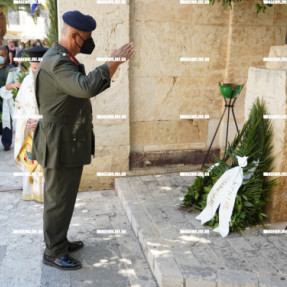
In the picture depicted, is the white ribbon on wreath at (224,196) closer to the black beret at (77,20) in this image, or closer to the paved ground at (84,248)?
the paved ground at (84,248)

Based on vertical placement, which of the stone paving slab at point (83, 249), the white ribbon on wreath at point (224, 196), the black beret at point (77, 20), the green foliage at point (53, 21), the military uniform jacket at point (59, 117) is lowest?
the stone paving slab at point (83, 249)

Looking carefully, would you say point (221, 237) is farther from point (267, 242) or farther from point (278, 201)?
point (278, 201)

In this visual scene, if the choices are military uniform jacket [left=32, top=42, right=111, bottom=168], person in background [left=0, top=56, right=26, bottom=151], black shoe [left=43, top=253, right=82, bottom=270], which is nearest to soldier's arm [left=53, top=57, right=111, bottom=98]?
military uniform jacket [left=32, top=42, right=111, bottom=168]

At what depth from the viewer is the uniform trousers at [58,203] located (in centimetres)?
329

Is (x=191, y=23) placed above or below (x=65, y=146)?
above

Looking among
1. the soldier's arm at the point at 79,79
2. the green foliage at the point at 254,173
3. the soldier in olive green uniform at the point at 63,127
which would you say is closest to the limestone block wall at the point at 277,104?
the green foliage at the point at 254,173

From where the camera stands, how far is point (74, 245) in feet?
12.2

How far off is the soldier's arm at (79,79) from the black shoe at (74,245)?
1593 millimetres

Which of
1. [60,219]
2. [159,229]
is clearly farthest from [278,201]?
[60,219]

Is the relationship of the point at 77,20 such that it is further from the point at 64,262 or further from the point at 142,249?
the point at 142,249

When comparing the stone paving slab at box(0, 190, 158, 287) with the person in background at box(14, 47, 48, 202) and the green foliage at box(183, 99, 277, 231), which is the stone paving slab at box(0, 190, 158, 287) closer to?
the person in background at box(14, 47, 48, 202)

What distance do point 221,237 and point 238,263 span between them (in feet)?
1.54

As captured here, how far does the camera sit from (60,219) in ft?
11.1

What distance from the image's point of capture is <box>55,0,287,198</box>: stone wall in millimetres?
5062
